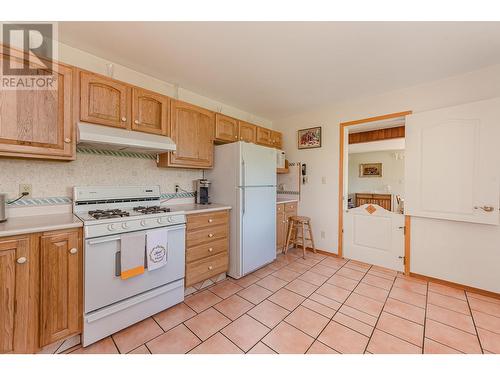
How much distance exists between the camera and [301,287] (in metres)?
2.35

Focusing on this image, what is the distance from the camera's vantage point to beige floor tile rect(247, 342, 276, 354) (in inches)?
55.7

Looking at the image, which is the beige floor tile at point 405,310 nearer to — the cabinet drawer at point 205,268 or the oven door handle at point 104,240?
the cabinet drawer at point 205,268

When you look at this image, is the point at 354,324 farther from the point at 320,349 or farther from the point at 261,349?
the point at 261,349

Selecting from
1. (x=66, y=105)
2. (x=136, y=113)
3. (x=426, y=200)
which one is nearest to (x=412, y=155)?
(x=426, y=200)

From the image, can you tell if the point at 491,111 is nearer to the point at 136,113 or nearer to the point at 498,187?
the point at 498,187

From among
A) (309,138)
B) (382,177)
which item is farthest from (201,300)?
(382,177)

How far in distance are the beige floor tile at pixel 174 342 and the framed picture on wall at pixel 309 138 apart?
3.09 metres

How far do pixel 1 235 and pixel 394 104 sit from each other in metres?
3.93

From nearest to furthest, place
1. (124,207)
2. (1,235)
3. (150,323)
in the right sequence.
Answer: (1,235), (150,323), (124,207)

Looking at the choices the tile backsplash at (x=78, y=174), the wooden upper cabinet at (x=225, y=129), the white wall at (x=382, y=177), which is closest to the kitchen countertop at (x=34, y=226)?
the tile backsplash at (x=78, y=174)

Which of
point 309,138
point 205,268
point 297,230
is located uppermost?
point 309,138

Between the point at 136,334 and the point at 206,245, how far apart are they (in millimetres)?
930

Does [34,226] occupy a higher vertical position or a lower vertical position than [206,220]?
higher
